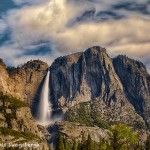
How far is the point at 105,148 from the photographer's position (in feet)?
366

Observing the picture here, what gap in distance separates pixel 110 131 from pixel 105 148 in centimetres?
973

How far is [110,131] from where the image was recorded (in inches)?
4085

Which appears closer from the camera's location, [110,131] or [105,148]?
[110,131]

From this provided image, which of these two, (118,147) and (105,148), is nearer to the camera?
(118,147)

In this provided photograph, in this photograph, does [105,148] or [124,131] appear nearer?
[124,131]

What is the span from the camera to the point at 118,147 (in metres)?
102

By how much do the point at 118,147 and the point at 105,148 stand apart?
9.58 metres

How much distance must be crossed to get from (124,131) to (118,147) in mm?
4400

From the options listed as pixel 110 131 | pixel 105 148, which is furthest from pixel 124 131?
pixel 105 148

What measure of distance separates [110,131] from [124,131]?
3612 millimetres

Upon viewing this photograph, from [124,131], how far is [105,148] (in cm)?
1092

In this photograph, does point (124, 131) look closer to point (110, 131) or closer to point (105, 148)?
point (110, 131)
